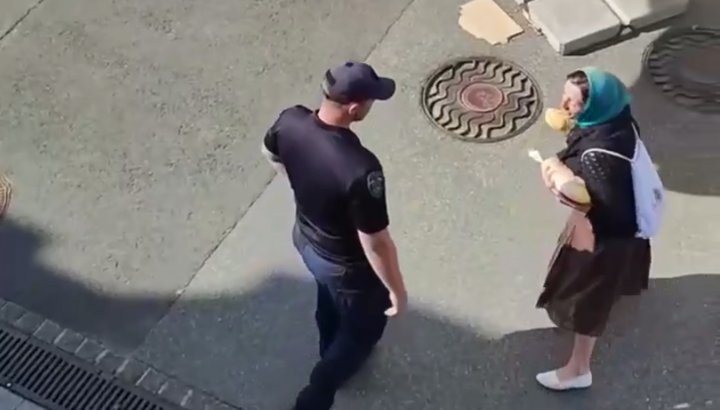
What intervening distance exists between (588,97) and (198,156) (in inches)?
101

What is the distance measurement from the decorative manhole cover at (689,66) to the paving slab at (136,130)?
1.55 meters

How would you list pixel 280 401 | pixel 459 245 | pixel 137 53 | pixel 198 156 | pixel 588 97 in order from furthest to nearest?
pixel 137 53 < pixel 198 156 < pixel 459 245 < pixel 280 401 < pixel 588 97

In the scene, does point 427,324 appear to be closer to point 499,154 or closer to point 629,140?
point 499,154

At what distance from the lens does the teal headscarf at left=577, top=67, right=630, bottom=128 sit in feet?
14.5

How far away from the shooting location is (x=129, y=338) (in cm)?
561

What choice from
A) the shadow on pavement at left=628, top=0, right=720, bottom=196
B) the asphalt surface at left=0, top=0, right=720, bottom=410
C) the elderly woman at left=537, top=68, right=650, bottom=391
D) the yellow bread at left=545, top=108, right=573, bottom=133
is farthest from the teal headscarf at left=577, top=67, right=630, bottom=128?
the shadow on pavement at left=628, top=0, right=720, bottom=196

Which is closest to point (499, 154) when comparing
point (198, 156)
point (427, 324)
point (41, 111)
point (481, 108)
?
point (481, 108)

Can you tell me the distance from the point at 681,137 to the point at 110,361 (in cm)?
322

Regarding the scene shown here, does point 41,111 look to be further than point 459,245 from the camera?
Yes

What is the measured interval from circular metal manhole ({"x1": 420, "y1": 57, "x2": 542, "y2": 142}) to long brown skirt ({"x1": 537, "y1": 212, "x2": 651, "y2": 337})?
140 cm

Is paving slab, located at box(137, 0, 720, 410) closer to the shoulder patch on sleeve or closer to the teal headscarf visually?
the teal headscarf


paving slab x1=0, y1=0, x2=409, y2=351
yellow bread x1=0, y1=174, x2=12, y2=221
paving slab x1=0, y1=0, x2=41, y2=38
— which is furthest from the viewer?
paving slab x1=0, y1=0, x2=41, y2=38

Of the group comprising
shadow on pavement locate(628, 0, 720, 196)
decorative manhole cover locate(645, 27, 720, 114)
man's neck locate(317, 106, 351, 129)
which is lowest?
shadow on pavement locate(628, 0, 720, 196)

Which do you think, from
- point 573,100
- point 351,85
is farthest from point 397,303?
point 573,100
